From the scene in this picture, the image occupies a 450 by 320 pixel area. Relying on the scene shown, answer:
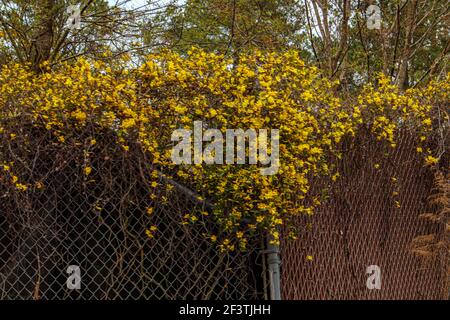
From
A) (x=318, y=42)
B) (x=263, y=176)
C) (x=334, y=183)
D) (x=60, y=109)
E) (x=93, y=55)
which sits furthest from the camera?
(x=318, y=42)

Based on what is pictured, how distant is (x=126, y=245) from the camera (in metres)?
4.17

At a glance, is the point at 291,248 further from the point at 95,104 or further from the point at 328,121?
the point at 95,104

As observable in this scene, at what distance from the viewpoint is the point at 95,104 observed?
401 centimetres

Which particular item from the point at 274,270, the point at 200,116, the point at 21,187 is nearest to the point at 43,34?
the point at 200,116

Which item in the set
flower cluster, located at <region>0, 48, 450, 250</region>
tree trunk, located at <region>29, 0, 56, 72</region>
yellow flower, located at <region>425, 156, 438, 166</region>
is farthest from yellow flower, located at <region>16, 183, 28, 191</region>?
tree trunk, located at <region>29, 0, 56, 72</region>

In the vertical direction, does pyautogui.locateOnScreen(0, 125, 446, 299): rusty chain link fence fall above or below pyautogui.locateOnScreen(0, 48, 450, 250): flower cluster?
below

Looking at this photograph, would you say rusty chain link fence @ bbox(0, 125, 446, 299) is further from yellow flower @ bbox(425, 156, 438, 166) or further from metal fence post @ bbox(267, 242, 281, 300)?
yellow flower @ bbox(425, 156, 438, 166)

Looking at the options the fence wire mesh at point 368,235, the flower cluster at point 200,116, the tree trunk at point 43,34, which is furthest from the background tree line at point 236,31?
the fence wire mesh at point 368,235

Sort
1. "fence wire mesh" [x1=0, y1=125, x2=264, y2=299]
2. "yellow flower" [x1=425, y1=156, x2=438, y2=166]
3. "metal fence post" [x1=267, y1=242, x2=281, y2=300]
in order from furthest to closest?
"yellow flower" [x1=425, y1=156, x2=438, y2=166] → "metal fence post" [x1=267, y1=242, x2=281, y2=300] → "fence wire mesh" [x1=0, y1=125, x2=264, y2=299]

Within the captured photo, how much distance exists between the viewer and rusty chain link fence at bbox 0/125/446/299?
3965 millimetres

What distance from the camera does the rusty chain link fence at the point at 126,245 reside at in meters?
3.96

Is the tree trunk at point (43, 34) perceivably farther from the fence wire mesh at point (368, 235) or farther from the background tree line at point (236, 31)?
the fence wire mesh at point (368, 235)

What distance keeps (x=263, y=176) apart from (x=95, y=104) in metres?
1.12
